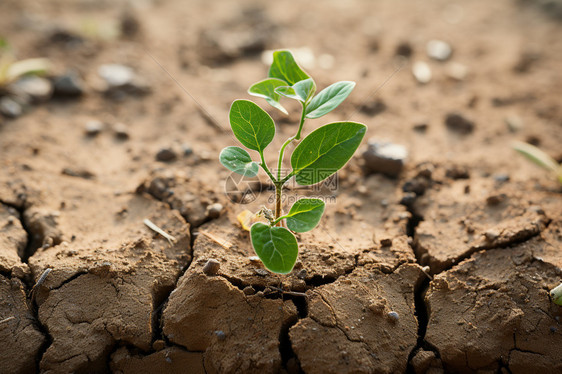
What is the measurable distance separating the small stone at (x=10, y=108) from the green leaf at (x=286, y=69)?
2.14 m

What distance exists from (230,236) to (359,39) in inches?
115

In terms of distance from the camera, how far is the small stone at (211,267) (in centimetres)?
186

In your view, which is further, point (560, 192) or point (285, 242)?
point (560, 192)

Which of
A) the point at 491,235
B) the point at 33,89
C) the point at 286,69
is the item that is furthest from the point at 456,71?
the point at 33,89

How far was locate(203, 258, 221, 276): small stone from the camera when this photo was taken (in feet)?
6.09

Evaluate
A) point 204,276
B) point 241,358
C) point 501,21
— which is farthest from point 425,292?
point 501,21

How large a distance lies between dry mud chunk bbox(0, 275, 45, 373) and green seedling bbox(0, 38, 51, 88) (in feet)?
6.22

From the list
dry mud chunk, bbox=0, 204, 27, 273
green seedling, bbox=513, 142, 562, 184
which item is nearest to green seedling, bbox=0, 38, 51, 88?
dry mud chunk, bbox=0, 204, 27, 273

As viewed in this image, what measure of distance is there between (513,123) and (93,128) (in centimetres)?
313

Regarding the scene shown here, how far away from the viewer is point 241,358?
1697mm

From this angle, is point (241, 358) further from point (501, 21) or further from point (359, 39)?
point (501, 21)

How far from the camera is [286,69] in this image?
1.89m

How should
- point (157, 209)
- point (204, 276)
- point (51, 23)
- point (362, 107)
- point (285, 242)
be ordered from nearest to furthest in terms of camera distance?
1. point (285, 242)
2. point (204, 276)
3. point (157, 209)
4. point (362, 107)
5. point (51, 23)

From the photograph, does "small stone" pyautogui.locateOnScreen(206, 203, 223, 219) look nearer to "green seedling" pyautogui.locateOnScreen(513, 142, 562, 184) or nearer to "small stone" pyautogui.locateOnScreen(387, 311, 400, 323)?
"small stone" pyautogui.locateOnScreen(387, 311, 400, 323)
